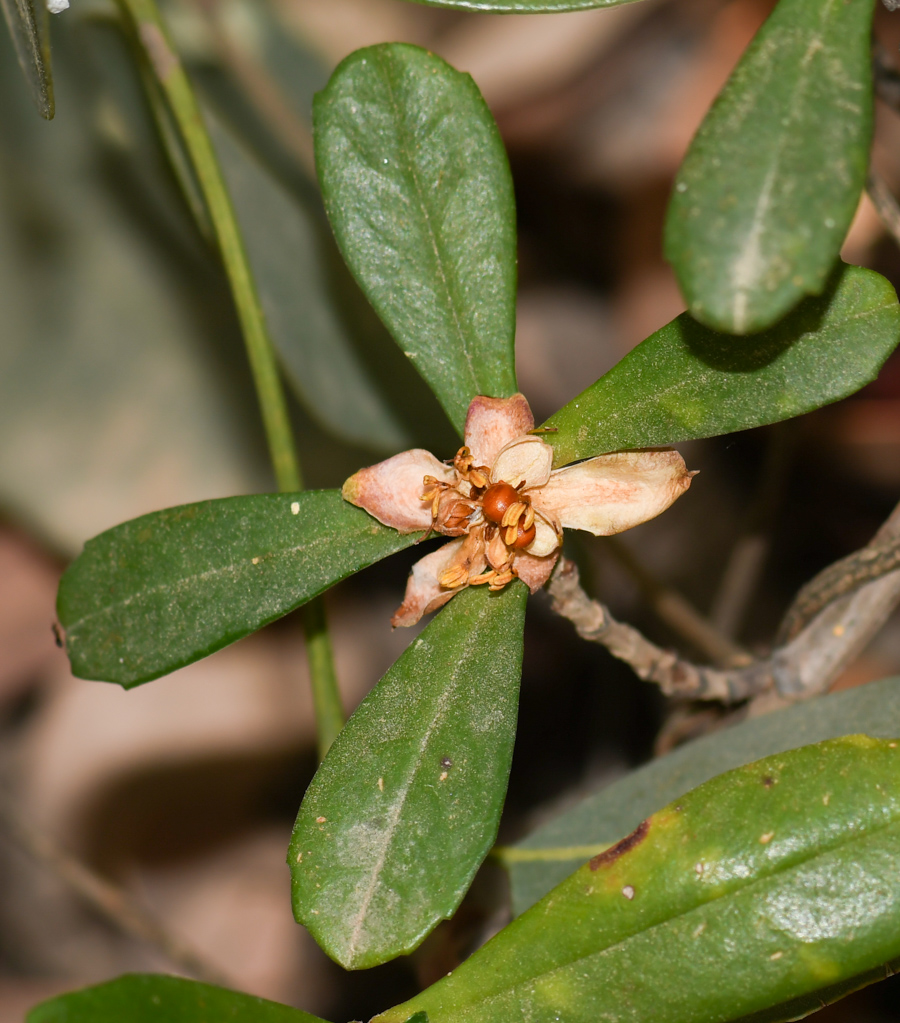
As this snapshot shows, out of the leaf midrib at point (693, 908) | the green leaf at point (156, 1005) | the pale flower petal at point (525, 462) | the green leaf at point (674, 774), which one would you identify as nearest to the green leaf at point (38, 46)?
the pale flower petal at point (525, 462)

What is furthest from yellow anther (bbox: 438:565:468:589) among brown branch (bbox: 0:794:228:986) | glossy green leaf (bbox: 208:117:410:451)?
brown branch (bbox: 0:794:228:986)

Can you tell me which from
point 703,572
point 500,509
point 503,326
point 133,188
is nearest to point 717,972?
point 500,509

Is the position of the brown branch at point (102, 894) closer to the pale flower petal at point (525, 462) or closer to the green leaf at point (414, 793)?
the green leaf at point (414, 793)

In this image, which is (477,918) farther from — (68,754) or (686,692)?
(68,754)

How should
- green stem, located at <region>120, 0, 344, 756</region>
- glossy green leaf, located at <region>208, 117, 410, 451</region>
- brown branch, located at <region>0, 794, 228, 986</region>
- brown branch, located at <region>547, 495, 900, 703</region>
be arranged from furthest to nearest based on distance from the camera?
brown branch, located at <region>0, 794, 228, 986</region> < glossy green leaf, located at <region>208, 117, 410, 451</region> < green stem, located at <region>120, 0, 344, 756</region> < brown branch, located at <region>547, 495, 900, 703</region>

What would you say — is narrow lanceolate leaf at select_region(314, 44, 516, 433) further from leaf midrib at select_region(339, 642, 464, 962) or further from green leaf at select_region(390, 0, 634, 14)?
leaf midrib at select_region(339, 642, 464, 962)
